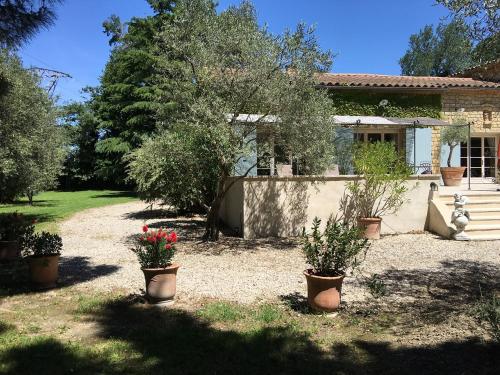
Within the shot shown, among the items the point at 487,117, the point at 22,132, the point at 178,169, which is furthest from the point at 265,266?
the point at 487,117

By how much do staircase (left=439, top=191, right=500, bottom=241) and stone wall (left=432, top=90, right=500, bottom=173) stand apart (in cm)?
733

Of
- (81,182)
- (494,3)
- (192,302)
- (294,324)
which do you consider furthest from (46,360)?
(81,182)

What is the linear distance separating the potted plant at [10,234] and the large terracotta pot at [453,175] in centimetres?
1409

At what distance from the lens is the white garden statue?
33.2 ft

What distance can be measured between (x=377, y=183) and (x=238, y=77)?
469cm

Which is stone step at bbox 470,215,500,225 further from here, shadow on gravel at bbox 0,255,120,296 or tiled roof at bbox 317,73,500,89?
shadow on gravel at bbox 0,255,120,296

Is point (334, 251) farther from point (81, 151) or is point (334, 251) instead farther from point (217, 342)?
point (81, 151)

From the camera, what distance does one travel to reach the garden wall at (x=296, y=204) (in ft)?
34.3

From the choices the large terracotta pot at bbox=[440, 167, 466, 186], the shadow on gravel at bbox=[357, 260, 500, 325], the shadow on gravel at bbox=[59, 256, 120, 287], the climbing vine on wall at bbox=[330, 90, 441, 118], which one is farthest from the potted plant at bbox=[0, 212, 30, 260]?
the large terracotta pot at bbox=[440, 167, 466, 186]

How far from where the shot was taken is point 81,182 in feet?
117

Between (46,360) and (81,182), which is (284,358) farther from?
(81,182)

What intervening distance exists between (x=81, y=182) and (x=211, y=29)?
99.7ft

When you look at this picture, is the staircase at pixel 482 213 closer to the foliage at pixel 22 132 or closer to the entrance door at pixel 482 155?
the entrance door at pixel 482 155

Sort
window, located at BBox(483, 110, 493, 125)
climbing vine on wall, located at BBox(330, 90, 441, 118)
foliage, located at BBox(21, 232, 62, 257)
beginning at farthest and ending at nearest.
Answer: window, located at BBox(483, 110, 493, 125) < climbing vine on wall, located at BBox(330, 90, 441, 118) < foliage, located at BBox(21, 232, 62, 257)
